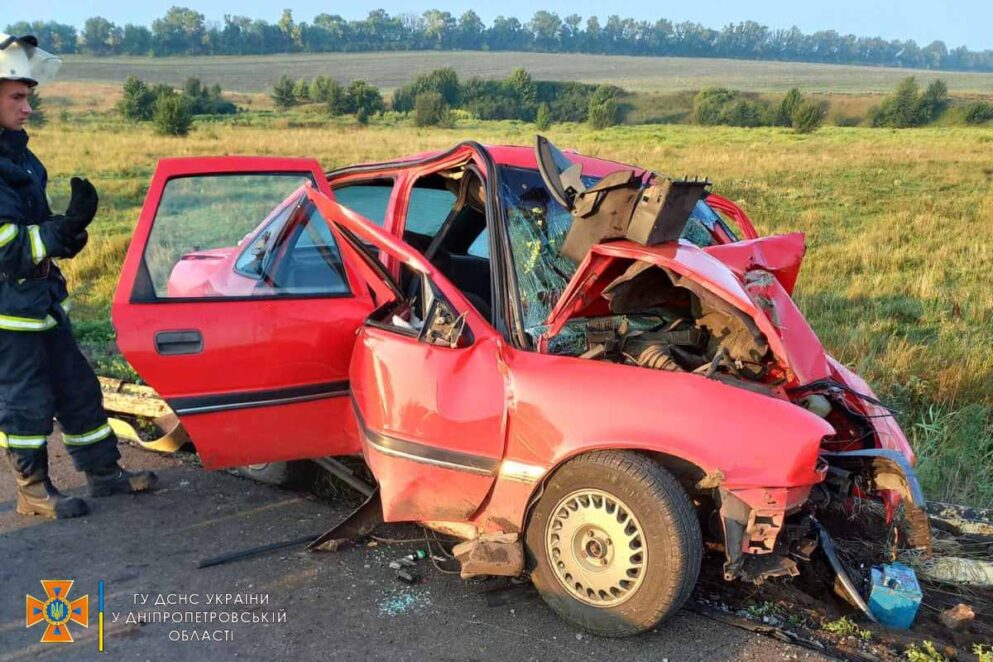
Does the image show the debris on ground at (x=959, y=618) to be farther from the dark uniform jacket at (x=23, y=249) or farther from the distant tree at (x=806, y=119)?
the distant tree at (x=806, y=119)

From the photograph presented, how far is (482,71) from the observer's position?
82688mm

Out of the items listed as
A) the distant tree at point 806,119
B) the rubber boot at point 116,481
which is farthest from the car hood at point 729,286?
the distant tree at point 806,119

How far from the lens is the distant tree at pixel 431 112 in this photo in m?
48.4

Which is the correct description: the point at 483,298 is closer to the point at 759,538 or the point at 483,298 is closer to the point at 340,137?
the point at 759,538

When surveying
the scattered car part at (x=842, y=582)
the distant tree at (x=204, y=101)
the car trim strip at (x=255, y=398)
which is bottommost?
the scattered car part at (x=842, y=582)

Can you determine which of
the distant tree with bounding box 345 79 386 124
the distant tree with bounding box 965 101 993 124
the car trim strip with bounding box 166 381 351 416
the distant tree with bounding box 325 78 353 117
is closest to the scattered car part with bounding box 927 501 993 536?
the car trim strip with bounding box 166 381 351 416

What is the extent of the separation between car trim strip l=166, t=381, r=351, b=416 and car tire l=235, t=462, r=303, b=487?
773 millimetres

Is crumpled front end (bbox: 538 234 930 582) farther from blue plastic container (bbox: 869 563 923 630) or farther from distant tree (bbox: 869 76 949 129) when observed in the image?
distant tree (bbox: 869 76 949 129)

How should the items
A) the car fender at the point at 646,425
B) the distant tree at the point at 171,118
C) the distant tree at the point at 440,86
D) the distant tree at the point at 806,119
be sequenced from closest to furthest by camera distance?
the car fender at the point at 646,425 < the distant tree at the point at 171,118 < the distant tree at the point at 806,119 < the distant tree at the point at 440,86

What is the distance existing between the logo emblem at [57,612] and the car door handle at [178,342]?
1065 mm

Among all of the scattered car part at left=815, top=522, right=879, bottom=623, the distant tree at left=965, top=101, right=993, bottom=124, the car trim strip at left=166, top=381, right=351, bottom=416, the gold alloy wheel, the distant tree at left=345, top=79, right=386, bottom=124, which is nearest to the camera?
the gold alloy wheel

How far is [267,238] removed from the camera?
3900mm

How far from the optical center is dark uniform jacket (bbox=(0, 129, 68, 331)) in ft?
11.1

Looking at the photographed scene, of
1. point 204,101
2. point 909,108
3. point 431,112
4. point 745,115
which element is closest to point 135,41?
point 204,101
